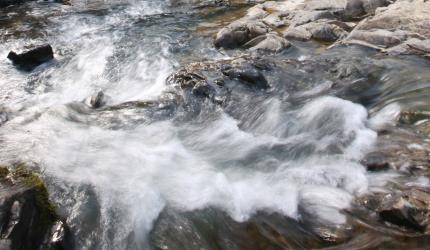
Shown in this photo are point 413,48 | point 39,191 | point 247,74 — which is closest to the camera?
point 39,191

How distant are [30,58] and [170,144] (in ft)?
20.3

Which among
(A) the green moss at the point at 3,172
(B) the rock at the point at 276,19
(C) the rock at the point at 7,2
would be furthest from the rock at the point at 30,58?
(B) the rock at the point at 276,19

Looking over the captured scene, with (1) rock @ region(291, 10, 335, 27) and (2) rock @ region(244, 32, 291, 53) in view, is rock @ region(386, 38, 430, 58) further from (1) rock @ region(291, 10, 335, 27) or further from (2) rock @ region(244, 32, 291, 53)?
(1) rock @ region(291, 10, 335, 27)

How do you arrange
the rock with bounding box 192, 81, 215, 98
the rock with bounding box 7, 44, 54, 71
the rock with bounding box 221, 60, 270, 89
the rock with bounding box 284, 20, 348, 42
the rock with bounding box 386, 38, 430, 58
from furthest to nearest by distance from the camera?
the rock with bounding box 284, 20, 348, 42, the rock with bounding box 7, 44, 54, 71, the rock with bounding box 386, 38, 430, 58, the rock with bounding box 221, 60, 270, 89, the rock with bounding box 192, 81, 215, 98

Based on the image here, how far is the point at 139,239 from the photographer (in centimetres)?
540

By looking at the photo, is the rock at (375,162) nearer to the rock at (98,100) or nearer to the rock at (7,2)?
the rock at (98,100)

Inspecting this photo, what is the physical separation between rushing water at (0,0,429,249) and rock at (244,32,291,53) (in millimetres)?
443

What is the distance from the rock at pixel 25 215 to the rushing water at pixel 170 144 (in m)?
0.27

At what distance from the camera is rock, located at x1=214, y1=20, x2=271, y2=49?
1245cm

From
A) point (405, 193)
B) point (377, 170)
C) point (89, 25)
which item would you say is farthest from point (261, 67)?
point (89, 25)

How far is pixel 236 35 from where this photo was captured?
41.1ft

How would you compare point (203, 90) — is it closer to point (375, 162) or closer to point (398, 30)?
point (375, 162)

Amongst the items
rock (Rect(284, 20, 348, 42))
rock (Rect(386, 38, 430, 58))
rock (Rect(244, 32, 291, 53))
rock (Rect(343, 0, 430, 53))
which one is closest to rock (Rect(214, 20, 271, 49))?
rock (Rect(244, 32, 291, 53))

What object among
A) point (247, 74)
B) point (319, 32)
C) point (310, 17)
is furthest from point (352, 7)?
point (247, 74)
